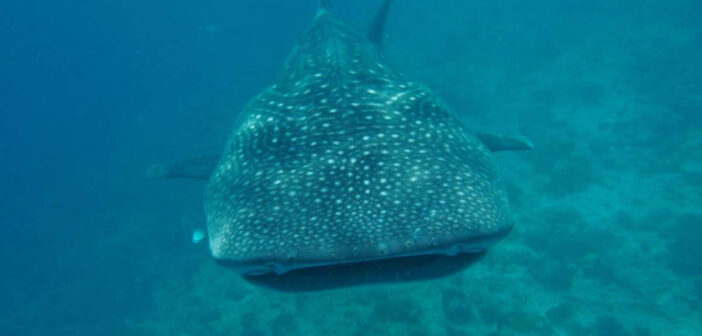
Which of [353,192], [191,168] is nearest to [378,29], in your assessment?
[191,168]

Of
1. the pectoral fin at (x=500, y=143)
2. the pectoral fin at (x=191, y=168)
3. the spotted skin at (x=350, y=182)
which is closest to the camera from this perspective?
the spotted skin at (x=350, y=182)

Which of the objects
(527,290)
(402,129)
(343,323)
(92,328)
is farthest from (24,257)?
(402,129)

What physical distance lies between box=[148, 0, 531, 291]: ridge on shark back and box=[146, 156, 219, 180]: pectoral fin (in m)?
1.90

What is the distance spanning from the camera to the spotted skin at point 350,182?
9.58 ft

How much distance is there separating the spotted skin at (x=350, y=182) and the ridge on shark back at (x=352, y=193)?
1 cm

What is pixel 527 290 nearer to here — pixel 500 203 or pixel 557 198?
pixel 557 198

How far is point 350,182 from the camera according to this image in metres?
3.29

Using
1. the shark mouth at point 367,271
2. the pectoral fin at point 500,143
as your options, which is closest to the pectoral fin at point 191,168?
the shark mouth at point 367,271

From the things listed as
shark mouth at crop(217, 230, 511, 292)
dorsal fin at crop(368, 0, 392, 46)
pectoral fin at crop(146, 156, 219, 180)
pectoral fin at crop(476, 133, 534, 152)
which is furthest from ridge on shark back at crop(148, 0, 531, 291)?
dorsal fin at crop(368, 0, 392, 46)

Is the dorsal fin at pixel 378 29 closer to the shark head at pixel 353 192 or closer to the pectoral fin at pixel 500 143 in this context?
the pectoral fin at pixel 500 143

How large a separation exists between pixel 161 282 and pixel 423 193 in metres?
16.2

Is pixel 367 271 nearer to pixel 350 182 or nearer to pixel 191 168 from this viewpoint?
pixel 350 182

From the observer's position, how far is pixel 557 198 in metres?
14.3

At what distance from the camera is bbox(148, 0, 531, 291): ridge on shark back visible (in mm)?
2930
